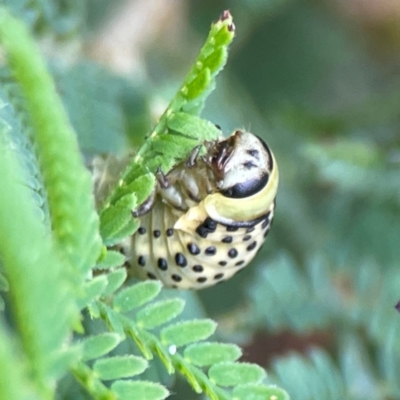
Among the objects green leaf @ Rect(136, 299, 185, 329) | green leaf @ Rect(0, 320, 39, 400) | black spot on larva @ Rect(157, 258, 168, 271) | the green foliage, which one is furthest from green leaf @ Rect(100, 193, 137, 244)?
green leaf @ Rect(0, 320, 39, 400)

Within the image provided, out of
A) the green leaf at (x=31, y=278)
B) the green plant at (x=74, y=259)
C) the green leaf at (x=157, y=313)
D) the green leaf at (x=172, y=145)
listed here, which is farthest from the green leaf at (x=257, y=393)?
the green leaf at (x=31, y=278)

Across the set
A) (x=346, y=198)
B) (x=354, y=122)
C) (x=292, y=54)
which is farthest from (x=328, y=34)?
(x=346, y=198)

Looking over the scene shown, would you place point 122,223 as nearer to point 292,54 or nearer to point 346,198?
point 346,198

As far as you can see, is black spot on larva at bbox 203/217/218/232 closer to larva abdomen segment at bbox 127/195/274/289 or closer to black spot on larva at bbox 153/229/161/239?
larva abdomen segment at bbox 127/195/274/289

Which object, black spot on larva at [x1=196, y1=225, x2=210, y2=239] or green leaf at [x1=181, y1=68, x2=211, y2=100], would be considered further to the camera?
black spot on larva at [x1=196, y1=225, x2=210, y2=239]

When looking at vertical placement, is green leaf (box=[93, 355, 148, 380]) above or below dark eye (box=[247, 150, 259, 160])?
below

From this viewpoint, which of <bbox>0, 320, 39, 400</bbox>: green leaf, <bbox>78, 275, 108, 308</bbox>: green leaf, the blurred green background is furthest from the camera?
the blurred green background

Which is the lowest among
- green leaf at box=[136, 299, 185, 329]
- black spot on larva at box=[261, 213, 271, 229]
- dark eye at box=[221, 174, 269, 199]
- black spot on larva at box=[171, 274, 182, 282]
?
green leaf at box=[136, 299, 185, 329]
